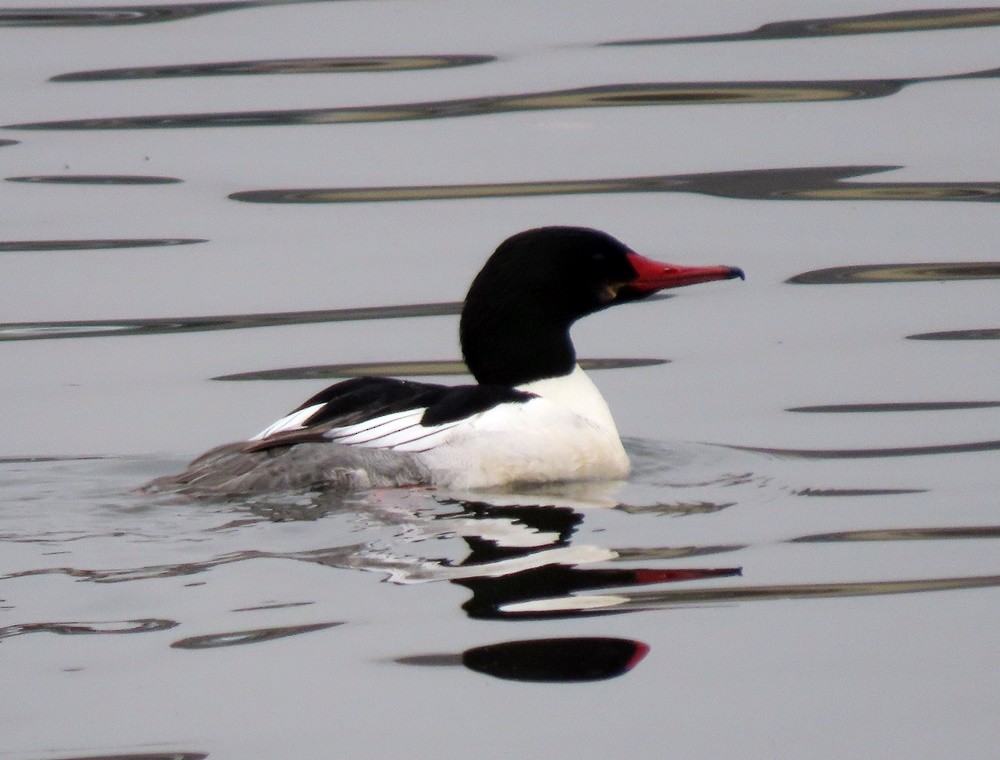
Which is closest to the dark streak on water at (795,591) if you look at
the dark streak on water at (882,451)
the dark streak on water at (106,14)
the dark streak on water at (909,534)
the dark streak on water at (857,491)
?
the dark streak on water at (909,534)

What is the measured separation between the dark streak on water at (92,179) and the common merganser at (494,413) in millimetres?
4474

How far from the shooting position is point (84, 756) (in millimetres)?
4379

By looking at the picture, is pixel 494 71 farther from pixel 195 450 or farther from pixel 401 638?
pixel 401 638

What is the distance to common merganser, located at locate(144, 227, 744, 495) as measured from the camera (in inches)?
269

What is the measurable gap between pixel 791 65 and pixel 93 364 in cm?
578

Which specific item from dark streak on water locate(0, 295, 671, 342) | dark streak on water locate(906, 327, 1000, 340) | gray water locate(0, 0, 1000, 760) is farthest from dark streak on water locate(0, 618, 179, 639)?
dark streak on water locate(906, 327, 1000, 340)

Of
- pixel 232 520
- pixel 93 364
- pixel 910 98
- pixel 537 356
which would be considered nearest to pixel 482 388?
pixel 537 356

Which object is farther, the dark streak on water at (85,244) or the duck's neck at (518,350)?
the dark streak on water at (85,244)

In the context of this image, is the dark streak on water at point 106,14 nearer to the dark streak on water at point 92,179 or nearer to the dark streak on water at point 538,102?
the dark streak on water at point 538,102

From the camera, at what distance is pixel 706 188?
11102 millimetres

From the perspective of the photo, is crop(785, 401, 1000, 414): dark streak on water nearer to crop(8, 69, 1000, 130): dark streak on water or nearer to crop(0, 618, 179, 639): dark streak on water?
crop(0, 618, 179, 639): dark streak on water

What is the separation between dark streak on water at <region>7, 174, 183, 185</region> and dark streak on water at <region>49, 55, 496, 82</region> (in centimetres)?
158

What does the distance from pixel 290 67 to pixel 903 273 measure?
492cm

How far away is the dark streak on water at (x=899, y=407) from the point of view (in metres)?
7.95
